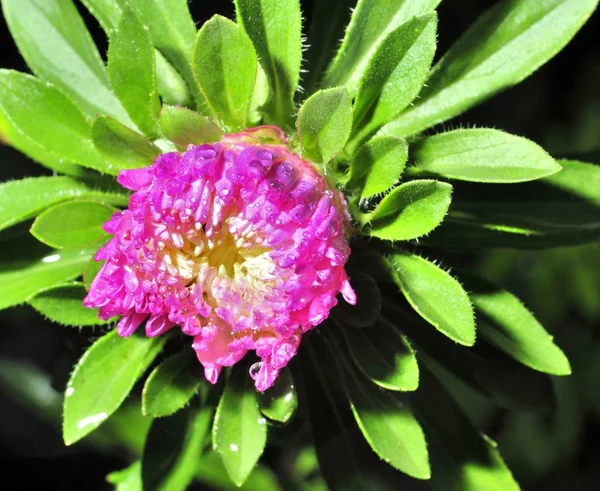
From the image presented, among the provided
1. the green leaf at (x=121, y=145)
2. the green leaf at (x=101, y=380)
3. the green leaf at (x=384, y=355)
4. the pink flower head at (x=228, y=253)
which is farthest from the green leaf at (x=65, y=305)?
the green leaf at (x=384, y=355)

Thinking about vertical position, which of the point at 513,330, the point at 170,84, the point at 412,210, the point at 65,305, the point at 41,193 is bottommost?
the point at 513,330

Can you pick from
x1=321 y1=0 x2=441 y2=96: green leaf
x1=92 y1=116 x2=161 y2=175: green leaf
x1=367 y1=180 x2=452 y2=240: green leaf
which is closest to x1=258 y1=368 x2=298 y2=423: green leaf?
x1=367 y1=180 x2=452 y2=240: green leaf

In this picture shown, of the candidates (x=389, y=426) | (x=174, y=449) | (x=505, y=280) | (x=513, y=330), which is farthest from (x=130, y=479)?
(x=505, y=280)

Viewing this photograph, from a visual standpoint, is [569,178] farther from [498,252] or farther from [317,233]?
[498,252]

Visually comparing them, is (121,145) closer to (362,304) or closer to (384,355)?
(362,304)

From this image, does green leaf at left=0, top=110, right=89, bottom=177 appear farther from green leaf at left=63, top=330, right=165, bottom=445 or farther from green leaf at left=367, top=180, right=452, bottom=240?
green leaf at left=367, top=180, right=452, bottom=240
